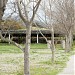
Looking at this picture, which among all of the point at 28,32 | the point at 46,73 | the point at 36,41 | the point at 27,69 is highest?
the point at 28,32

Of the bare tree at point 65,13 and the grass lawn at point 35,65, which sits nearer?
Answer: the grass lawn at point 35,65

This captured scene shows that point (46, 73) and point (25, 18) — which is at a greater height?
point (25, 18)

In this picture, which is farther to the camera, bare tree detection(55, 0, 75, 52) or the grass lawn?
bare tree detection(55, 0, 75, 52)

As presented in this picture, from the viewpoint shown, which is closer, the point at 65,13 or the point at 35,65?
the point at 35,65

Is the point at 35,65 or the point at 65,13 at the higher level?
the point at 65,13

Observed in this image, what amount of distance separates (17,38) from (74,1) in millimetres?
36236

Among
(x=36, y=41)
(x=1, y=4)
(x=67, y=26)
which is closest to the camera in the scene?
(x=1, y=4)

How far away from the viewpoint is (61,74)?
16.3 metres

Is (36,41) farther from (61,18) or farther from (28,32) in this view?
(28,32)

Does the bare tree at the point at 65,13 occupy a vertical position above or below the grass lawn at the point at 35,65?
above

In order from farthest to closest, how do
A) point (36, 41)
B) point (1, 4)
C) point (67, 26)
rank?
point (36, 41), point (67, 26), point (1, 4)

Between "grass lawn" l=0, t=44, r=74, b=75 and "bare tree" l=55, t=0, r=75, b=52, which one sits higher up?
"bare tree" l=55, t=0, r=75, b=52

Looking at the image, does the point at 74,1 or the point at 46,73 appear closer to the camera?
the point at 46,73

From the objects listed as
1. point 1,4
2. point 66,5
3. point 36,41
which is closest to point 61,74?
point 1,4
